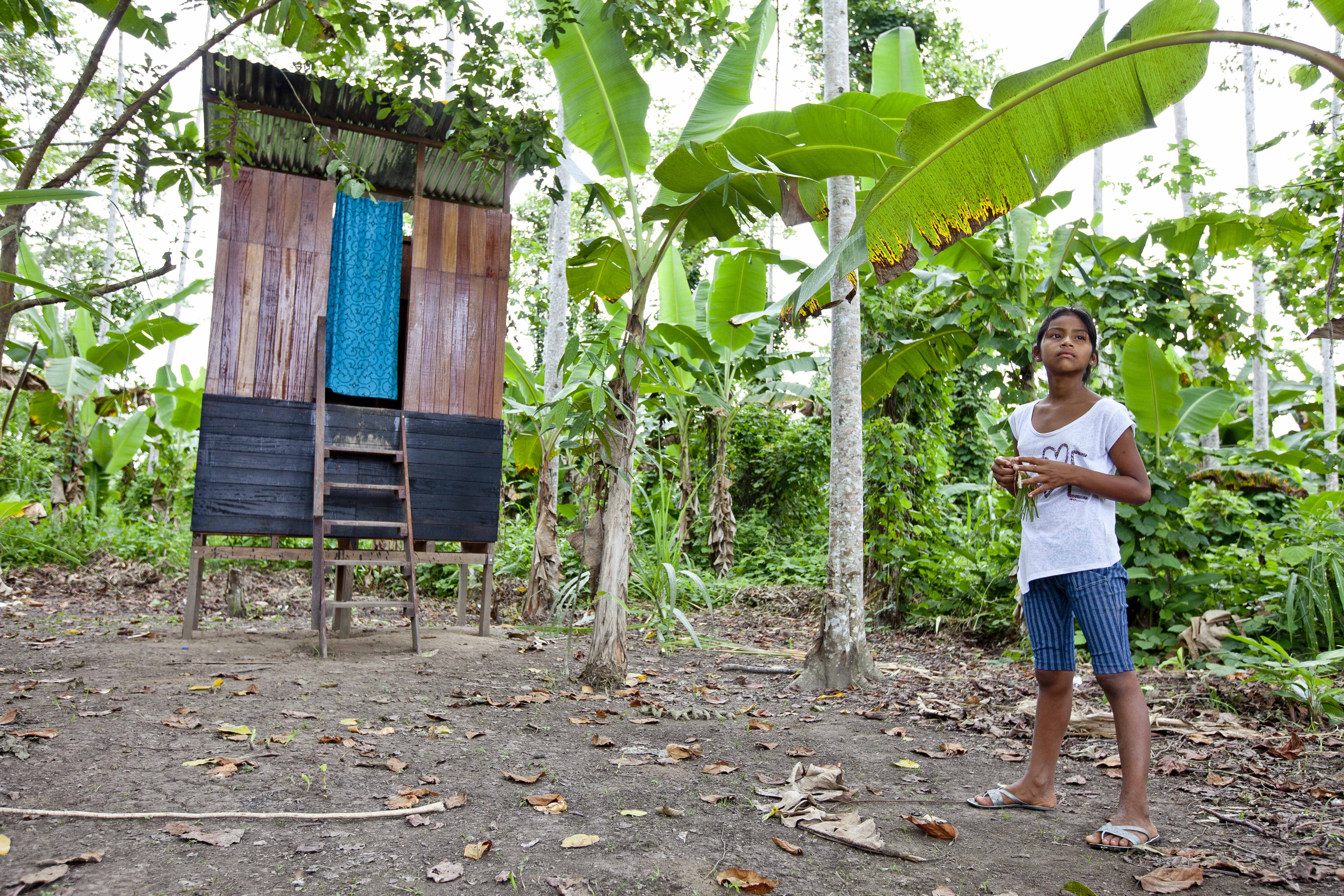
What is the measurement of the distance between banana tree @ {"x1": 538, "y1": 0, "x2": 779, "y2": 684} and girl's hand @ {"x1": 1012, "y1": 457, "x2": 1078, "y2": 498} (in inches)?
81.5

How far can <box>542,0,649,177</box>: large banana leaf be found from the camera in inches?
197

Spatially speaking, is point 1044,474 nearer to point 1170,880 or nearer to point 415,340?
point 1170,880

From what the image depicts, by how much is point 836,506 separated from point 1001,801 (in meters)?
2.26

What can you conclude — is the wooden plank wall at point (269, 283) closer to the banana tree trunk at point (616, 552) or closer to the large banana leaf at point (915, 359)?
the banana tree trunk at point (616, 552)

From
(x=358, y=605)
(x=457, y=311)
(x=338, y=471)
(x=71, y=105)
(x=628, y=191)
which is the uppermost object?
(x=628, y=191)

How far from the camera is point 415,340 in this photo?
6578 mm

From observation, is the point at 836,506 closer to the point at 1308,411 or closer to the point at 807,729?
the point at 807,729

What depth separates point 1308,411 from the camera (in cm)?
1222

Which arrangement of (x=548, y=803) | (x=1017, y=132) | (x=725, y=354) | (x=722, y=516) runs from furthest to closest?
(x=722, y=516) < (x=725, y=354) < (x=1017, y=132) < (x=548, y=803)

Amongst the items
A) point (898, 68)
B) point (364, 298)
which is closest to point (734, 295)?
point (898, 68)

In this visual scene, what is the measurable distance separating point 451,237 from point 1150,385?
5.18 m

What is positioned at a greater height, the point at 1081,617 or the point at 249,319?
the point at 249,319

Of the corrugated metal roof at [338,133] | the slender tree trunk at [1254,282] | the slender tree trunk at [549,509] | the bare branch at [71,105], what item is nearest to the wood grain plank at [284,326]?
the corrugated metal roof at [338,133]

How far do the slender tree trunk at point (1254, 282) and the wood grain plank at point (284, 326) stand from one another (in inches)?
360
